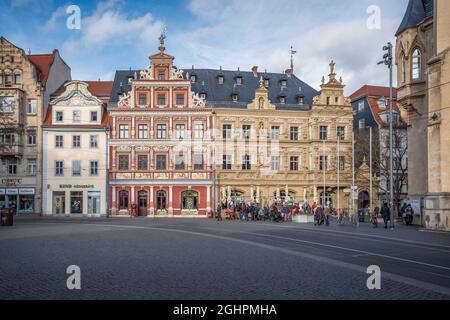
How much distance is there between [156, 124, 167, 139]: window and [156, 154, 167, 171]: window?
6.82 feet

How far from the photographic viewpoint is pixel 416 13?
3572 centimetres

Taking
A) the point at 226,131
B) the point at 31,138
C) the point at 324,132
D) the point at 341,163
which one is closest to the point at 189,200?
the point at 226,131

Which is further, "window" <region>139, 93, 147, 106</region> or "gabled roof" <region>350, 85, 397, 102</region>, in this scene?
"gabled roof" <region>350, 85, 397, 102</region>

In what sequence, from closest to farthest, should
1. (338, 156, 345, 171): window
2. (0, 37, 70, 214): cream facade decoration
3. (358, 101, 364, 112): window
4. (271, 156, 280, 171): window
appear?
(0, 37, 70, 214): cream facade decoration, (271, 156, 280, 171): window, (338, 156, 345, 171): window, (358, 101, 364, 112): window

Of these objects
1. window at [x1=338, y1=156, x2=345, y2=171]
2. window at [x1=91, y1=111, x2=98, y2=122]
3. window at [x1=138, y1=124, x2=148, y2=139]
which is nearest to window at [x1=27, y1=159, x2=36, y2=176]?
window at [x1=91, y1=111, x2=98, y2=122]

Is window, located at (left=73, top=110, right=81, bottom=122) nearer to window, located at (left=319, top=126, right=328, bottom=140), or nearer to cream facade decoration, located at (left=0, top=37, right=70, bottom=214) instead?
cream facade decoration, located at (left=0, top=37, right=70, bottom=214)

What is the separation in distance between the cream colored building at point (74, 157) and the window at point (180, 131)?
780 cm

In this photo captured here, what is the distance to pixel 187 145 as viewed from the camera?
53.4 metres

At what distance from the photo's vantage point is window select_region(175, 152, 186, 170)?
175 ft

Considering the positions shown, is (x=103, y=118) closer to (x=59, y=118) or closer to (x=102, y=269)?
(x=59, y=118)

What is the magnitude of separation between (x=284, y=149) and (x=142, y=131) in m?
15.9
